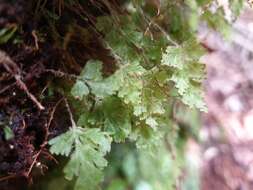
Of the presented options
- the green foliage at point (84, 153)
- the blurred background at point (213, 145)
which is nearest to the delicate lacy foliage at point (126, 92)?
the green foliage at point (84, 153)

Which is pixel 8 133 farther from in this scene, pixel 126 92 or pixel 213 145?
pixel 213 145

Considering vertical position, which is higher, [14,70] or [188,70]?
[188,70]

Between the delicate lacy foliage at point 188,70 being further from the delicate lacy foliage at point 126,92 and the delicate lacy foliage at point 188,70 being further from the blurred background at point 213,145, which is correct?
the blurred background at point 213,145

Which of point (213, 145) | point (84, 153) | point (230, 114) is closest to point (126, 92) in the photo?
point (84, 153)

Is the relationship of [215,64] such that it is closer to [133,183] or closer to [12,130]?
[133,183]

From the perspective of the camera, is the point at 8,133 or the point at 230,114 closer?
the point at 8,133

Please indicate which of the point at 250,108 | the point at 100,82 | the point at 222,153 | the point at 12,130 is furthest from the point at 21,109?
the point at 250,108
